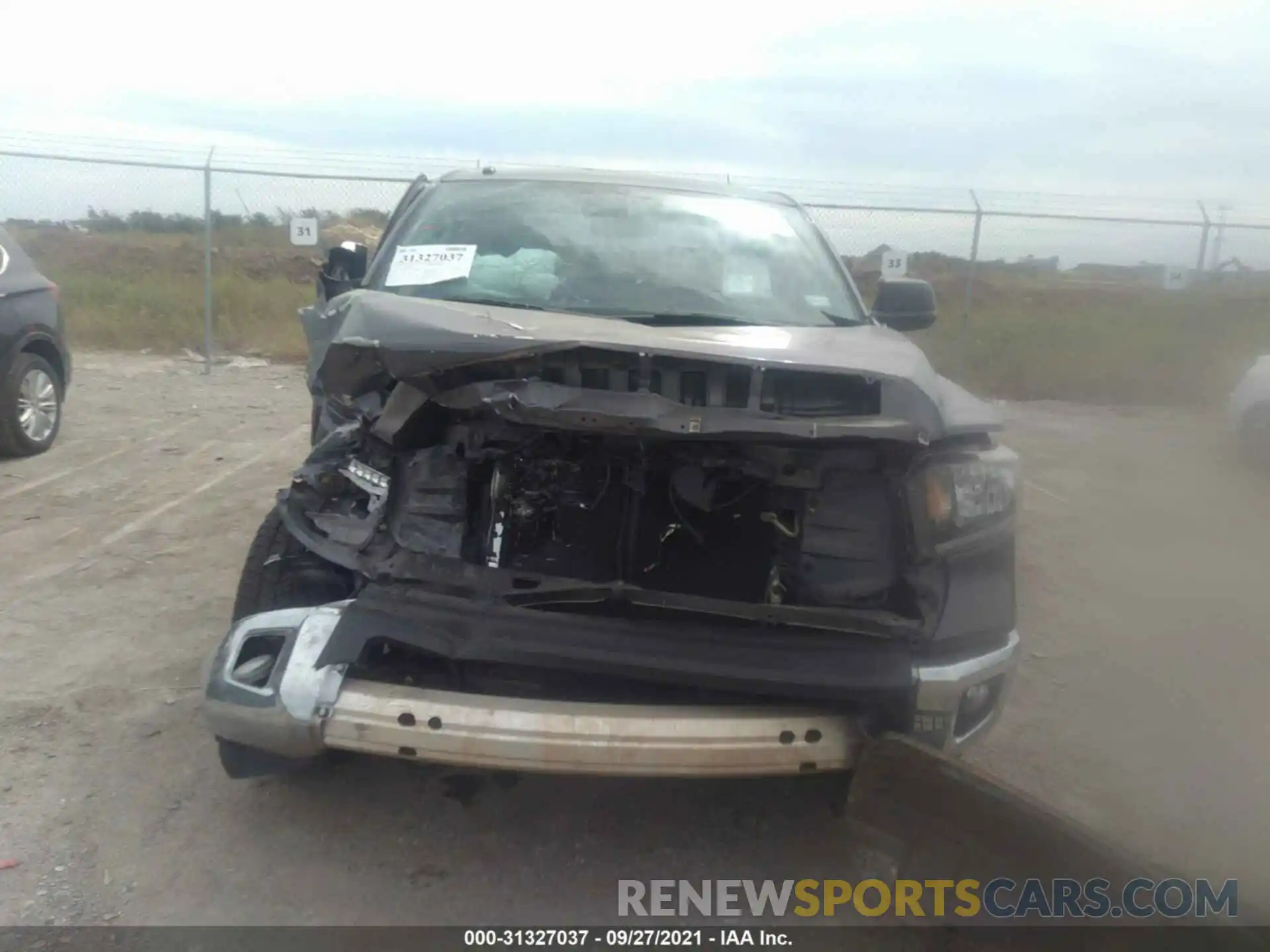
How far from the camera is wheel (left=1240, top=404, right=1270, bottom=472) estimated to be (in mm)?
8406

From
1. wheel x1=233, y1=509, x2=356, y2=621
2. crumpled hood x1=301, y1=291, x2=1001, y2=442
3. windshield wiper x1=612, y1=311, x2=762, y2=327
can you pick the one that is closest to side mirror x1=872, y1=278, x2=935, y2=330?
windshield wiper x1=612, y1=311, x2=762, y2=327

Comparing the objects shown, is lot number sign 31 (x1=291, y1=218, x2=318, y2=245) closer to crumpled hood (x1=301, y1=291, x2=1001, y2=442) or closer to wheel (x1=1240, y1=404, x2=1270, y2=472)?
crumpled hood (x1=301, y1=291, x2=1001, y2=442)

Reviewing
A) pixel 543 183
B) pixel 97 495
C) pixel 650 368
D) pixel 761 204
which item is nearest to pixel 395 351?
pixel 650 368

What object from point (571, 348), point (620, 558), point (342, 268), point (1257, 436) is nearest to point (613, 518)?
point (620, 558)

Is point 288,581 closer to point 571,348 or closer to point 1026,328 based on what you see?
point 571,348

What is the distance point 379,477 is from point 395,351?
438 millimetres

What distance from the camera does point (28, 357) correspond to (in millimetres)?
6918

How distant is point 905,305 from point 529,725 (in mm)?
2709

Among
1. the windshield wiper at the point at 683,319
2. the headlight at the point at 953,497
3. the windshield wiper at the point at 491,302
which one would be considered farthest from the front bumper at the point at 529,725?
the windshield wiper at the point at 683,319

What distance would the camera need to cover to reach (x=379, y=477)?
280 centimetres

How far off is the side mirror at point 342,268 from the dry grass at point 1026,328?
832 cm

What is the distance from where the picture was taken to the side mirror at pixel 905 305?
4312 millimetres

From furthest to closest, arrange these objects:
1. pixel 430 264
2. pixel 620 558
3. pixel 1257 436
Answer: pixel 1257 436
pixel 430 264
pixel 620 558

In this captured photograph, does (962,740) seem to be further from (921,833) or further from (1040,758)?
(1040,758)
